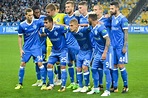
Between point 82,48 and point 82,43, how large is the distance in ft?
0.54

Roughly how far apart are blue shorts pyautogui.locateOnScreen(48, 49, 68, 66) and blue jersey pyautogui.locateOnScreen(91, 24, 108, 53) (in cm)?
112

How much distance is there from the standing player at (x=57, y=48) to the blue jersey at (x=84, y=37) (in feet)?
1.67

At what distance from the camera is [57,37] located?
1073 cm

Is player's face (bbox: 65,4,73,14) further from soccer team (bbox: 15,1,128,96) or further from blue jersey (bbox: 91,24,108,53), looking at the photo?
blue jersey (bbox: 91,24,108,53)

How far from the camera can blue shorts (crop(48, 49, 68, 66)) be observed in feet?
35.5

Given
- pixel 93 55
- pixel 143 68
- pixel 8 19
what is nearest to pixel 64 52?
pixel 93 55

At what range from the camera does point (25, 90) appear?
11062mm

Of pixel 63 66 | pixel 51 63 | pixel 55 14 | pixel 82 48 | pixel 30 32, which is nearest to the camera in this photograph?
pixel 82 48

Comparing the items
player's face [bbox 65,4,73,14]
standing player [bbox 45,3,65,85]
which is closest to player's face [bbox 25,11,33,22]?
standing player [bbox 45,3,65,85]

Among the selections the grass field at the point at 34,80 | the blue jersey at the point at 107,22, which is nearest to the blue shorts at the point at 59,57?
the grass field at the point at 34,80

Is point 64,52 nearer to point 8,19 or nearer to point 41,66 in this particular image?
point 41,66

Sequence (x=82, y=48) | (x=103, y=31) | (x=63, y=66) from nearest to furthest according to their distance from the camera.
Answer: (x=103, y=31) < (x=82, y=48) < (x=63, y=66)

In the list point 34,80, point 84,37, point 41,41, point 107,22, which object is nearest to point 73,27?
point 84,37

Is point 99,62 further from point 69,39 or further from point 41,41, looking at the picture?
point 41,41
